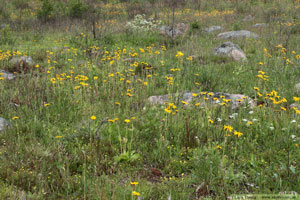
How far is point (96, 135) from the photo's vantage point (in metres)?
3.24

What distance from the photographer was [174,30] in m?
10.6

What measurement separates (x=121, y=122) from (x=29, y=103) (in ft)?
4.97

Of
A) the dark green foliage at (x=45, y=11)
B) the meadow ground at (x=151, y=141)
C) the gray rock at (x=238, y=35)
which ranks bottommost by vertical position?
the meadow ground at (x=151, y=141)

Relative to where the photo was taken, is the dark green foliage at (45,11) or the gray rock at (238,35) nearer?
the gray rock at (238,35)

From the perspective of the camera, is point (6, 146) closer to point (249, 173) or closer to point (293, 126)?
point (249, 173)

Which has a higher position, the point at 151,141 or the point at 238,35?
the point at 238,35

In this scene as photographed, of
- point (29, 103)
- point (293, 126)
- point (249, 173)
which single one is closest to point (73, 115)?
point (29, 103)

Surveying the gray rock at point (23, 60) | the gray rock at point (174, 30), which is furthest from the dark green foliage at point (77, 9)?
the gray rock at point (23, 60)

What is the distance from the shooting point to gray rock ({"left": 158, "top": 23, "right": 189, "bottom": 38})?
10708 mm

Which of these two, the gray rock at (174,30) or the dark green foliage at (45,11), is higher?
the dark green foliage at (45,11)

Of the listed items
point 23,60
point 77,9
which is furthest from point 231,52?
point 77,9

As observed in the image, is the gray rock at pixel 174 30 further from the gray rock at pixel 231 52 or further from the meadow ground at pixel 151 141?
the meadow ground at pixel 151 141

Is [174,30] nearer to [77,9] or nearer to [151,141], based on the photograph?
[77,9]

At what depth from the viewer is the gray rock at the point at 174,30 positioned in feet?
35.1
